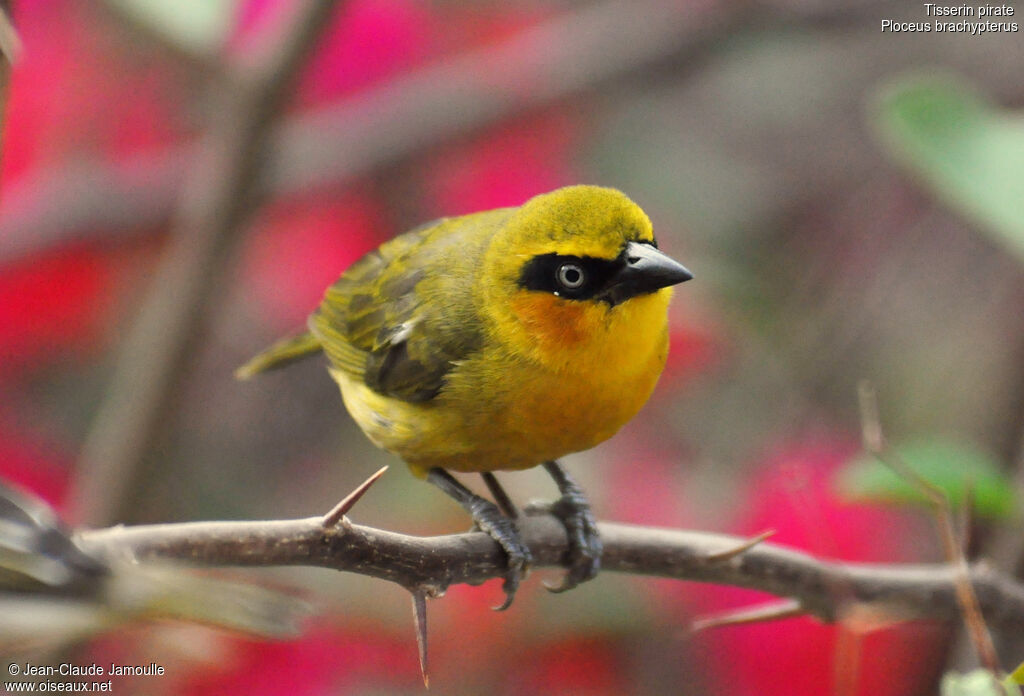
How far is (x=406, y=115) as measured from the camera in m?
4.17

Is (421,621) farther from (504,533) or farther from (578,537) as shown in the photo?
(578,537)

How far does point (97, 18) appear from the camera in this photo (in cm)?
450

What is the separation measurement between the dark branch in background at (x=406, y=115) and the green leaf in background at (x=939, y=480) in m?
2.11

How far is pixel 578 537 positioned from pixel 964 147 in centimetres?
118

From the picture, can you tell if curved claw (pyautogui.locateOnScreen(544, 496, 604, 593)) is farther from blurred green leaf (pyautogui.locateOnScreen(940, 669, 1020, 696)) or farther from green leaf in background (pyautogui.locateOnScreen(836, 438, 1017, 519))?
blurred green leaf (pyautogui.locateOnScreen(940, 669, 1020, 696))

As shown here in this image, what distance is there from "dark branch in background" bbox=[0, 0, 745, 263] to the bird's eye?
1.62 meters

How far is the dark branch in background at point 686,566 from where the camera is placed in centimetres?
142

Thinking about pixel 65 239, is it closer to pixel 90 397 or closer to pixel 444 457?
pixel 90 397

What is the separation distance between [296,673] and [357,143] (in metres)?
1.95

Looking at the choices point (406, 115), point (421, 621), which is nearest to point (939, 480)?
point (421, 621)

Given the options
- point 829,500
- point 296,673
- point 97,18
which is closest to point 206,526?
point 296,673

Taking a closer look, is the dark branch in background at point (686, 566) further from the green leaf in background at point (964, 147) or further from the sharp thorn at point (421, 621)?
the green leaf in background at point (964, 147)

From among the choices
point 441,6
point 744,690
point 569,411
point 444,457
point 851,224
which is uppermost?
point 441,6

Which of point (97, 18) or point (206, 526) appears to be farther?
point (97, 18)
